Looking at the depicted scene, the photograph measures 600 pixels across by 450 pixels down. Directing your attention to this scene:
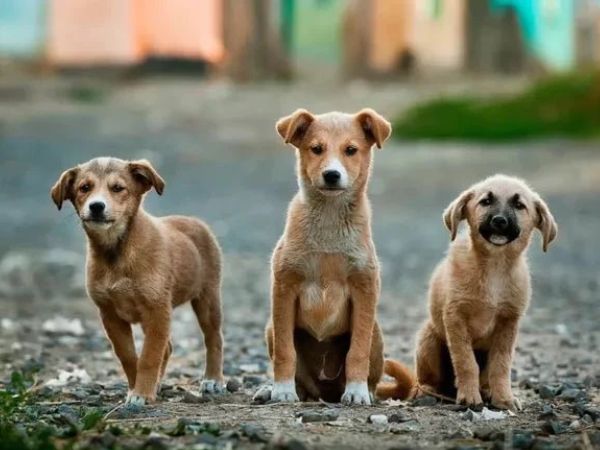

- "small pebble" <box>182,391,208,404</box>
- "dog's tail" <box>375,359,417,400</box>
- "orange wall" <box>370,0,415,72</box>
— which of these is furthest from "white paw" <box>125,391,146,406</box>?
"orange wall" <box>370,0,415,72</box>

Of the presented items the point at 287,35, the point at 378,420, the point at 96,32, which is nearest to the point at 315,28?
the point at 287,35

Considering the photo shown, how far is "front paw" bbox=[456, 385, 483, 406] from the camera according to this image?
7.30 metres

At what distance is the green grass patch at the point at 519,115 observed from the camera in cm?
2319

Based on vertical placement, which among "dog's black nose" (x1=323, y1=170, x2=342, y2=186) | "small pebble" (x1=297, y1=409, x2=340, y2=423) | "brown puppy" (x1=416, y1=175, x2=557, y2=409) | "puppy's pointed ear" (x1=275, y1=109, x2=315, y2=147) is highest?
"puppy's pointed ear" (x1=275, y1=109, x2=315, y2=147)

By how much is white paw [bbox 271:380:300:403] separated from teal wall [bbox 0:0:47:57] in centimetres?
2431

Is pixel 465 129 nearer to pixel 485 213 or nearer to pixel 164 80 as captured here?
pixel 164 80

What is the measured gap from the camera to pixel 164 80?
29.2 meters

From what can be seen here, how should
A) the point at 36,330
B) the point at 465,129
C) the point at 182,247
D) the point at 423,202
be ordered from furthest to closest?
1. the point at 465,129
2. the point at 423,202
3. the point at 36,330
4. the point at 182,247

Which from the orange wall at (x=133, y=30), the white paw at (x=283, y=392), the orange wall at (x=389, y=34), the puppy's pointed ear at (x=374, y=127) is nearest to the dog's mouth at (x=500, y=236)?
the puppy's pointed ear at (x=374, y=127)

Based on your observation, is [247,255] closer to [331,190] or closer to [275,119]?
[331,190]

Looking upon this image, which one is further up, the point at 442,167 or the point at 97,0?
the point at 97,0

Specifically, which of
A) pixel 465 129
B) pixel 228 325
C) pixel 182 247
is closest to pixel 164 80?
pixel 465 129

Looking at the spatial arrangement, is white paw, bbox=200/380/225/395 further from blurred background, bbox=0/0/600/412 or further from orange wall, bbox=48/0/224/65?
orange wall, bbox=48/0/224/65

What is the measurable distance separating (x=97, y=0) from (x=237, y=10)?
2952mm
